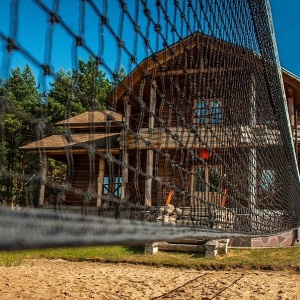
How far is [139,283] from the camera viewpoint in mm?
7668

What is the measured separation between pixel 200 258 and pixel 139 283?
2.41 meters

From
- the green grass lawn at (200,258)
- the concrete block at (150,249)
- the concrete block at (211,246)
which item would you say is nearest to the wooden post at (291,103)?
the green grass lawn at (200,258)

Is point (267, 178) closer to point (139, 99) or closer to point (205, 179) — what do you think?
Answer: point (205, 179)

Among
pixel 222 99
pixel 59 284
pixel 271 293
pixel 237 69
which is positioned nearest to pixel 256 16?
pixel 237 69

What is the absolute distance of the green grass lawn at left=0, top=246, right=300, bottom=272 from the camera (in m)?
9.04

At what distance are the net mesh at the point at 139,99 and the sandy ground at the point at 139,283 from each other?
966 millimetres

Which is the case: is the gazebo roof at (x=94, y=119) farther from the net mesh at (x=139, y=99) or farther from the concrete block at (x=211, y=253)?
the concrete block at (x=211, y=253)

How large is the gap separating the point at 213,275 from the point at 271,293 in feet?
5.69

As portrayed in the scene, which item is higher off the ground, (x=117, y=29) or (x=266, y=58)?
(x=266, y=58)

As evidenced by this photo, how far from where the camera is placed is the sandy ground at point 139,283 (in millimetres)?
6738

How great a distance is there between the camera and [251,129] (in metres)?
6.82

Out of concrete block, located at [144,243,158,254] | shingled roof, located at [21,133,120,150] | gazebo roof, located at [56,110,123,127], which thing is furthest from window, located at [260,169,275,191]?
shingled roof, located at [21,133,120,150]

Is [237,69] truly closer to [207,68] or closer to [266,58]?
[266,58]

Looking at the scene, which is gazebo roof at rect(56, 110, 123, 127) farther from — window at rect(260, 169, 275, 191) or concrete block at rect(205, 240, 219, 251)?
concrete block at rect(205, 240, 219, 251)
